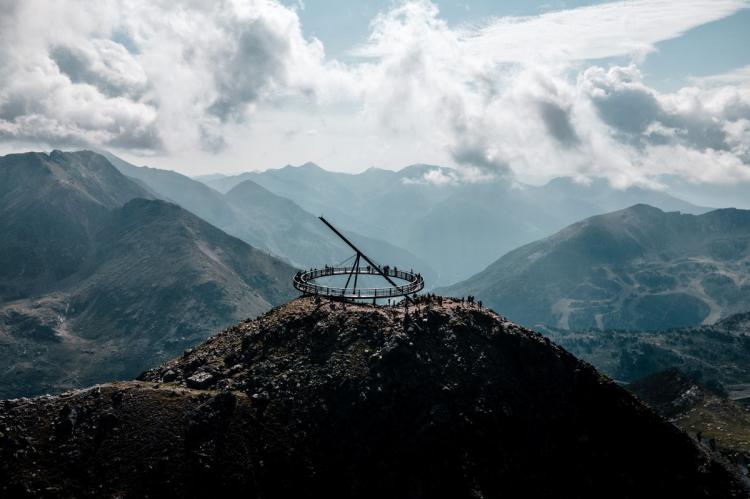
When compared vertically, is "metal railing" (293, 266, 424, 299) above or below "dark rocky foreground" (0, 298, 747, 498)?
above

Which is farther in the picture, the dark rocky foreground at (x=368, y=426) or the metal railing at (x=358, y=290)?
the metal railing at (x=358, y=290)

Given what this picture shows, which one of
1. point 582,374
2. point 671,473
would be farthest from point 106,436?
point 671,473

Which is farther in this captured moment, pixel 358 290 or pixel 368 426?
pixel 358 290

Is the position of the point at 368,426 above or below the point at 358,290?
below

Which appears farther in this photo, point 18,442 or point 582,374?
point 582,374

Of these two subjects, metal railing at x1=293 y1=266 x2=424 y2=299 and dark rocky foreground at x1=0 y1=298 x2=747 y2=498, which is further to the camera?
metal railing at x1=293 y1=266 x2=424 y2=299

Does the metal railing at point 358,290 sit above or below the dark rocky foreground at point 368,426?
above

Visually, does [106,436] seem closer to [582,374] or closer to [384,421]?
[384,421]

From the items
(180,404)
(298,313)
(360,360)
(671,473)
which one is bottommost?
(671,473)
